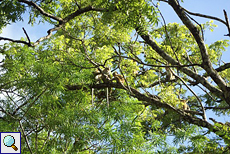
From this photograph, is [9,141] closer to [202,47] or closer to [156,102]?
[156,102]

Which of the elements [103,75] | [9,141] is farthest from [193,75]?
[9,141]

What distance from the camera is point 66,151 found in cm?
428

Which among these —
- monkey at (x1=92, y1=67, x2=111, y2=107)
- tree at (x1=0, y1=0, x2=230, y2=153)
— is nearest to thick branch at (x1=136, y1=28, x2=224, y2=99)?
tree at (x1=0, y1=0, x2=230, y2=153)

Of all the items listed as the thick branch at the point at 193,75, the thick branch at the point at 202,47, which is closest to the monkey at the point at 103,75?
the thick branch at the point at 193,75

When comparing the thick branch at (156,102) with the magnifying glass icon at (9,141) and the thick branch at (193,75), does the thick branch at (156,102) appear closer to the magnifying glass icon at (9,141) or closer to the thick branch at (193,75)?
the thick branch at (193,75)

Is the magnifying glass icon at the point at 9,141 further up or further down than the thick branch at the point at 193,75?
Answer: further down

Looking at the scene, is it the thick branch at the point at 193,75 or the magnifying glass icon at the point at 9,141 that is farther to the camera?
the magnifying glass icon at the point at 9,141

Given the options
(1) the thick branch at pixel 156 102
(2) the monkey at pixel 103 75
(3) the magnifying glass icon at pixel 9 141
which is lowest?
(3) the magnifying glass icon at pixel 9 141

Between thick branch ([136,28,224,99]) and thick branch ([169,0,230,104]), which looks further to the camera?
thick branch ([136,28,224,99])

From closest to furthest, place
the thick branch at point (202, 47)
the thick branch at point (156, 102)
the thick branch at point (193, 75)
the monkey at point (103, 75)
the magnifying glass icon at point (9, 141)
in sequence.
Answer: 1. the thick branch at point (202, 47)
2. the thick branch at point (193, 75)
3. the magnifying glass icon at point (9, 141)
4. the thick branch at point (156, 102)
5. the monkey at point (103, 75)

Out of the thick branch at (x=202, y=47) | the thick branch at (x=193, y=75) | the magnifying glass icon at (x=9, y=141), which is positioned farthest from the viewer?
the magnifying glass icon at (x=9, y=141)

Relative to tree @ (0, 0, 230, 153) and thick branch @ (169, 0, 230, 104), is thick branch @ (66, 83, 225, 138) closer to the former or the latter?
tree @ (0, 0, 230, 153)

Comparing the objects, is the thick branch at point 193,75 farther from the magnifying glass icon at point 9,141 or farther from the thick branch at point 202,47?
the magnifying glass icon at point 9,141

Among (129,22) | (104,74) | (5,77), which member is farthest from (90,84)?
(129,22)
